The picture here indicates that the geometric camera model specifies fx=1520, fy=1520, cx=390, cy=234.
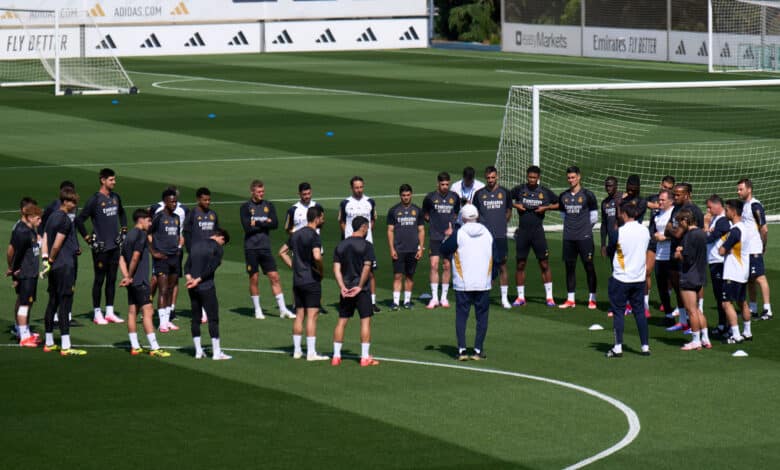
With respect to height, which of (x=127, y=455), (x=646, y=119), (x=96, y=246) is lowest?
(x=127, y=455)

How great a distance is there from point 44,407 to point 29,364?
7.74 feet

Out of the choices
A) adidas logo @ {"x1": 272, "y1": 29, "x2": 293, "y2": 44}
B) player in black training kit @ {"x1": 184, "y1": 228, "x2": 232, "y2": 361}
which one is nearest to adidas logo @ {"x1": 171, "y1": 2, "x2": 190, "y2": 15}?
adidas logo @ {"x1": 272, "y1": 29, "x2": 293, "y2": 44}

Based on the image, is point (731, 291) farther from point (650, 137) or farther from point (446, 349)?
point (650, 137)

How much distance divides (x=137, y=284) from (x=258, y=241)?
330 centimetres

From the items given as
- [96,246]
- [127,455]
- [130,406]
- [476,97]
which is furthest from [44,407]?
[476,97]

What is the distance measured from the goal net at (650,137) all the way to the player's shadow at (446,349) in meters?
9.68

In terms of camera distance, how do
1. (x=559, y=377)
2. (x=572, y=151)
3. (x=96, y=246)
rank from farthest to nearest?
(x=572, y=151)
(x=96, y=246)
(x=559, y=377)

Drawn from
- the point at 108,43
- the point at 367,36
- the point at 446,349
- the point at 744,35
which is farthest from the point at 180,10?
the point at 446,349

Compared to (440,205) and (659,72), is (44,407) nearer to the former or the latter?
(440,205)

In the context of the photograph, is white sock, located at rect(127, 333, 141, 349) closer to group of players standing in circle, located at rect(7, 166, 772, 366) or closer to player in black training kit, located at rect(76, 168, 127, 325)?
group of players standing in circle, located at rect(7, 166, 772, 366)

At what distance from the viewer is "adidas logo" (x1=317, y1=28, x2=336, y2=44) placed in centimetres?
8469

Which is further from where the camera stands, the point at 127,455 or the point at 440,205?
the point at 440,205

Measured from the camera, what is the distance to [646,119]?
155 ft

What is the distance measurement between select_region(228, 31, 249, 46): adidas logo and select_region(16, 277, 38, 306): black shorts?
6301 cm
